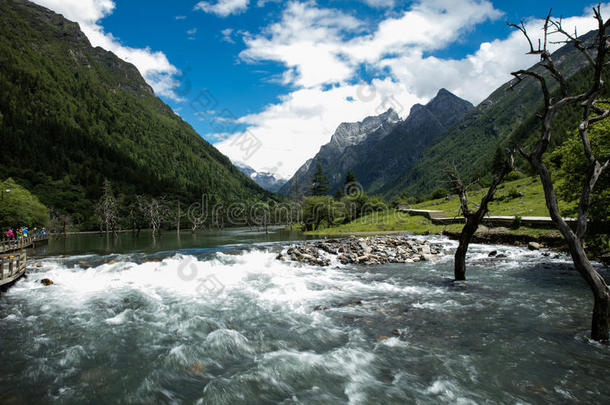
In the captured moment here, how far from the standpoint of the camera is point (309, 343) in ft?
34.1

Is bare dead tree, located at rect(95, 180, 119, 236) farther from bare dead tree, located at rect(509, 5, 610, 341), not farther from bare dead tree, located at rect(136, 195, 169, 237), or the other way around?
bare dead tree, located at rect(509, 5, 610, 341)

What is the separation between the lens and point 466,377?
7.76m

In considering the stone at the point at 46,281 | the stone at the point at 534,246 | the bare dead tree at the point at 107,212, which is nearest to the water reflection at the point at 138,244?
the stone at the point at 46,281

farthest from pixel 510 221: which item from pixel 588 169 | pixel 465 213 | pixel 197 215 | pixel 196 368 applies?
pixel 197 215

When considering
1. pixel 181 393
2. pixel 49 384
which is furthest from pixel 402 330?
pixel 49 384

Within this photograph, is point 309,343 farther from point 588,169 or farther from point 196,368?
point 588,169

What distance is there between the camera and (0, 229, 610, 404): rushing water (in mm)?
7398

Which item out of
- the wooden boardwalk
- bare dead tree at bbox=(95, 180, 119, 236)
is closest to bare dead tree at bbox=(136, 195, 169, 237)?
bare dead tree at bbox=(95, 180, 119, 236)

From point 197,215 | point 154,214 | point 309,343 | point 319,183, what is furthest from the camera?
point 197,215

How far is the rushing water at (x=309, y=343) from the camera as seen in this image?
7398mm

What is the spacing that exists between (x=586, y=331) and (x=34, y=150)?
843 feet

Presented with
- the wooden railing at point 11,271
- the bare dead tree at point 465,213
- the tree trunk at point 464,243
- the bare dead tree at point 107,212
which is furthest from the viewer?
the bare dead tree at point 107,212

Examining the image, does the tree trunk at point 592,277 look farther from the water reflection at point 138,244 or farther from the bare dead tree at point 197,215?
the bare dead tree at point 197,215

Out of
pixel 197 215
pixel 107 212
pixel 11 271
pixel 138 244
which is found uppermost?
pixel 107 212
